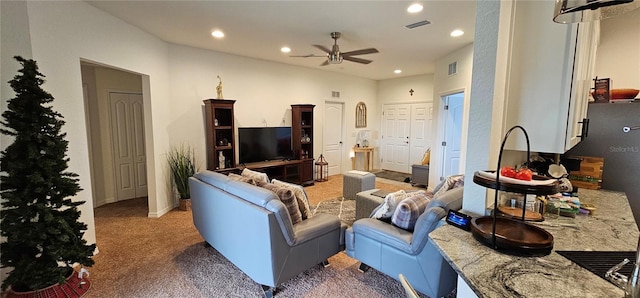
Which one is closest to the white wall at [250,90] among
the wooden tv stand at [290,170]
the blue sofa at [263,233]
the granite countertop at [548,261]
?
the wooden tv stand at [290,170]

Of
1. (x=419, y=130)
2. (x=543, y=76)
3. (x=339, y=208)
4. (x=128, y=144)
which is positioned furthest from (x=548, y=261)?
(x=419, y=130)

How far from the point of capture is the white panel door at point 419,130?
6.93 m

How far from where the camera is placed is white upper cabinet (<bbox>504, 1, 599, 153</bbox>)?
1.35m

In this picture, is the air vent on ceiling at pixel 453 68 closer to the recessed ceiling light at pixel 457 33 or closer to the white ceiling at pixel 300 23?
the white ceiling at pixel 300 23

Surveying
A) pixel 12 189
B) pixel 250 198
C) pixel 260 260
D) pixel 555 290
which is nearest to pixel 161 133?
pixel 12 189

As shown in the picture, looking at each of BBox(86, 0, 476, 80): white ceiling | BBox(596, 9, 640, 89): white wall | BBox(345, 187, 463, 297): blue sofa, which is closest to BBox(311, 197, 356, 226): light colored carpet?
BBox(345, 187, 463, 297): blue sofa

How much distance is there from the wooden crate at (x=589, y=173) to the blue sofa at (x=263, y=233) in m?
2.08

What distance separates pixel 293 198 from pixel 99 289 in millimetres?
1798

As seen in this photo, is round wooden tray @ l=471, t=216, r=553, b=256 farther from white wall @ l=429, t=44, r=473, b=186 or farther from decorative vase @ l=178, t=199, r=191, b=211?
decorative vase @ l=178, t=199, r=191, b=211

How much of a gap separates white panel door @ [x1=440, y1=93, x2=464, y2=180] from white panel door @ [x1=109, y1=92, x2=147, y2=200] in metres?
5.61

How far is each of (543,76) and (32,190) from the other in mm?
3245

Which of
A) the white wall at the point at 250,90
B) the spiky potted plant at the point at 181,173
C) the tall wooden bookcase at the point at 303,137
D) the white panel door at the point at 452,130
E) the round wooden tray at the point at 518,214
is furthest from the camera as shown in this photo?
the tall wooden bookcase at the point at 303,137

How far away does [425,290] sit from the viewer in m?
2.02

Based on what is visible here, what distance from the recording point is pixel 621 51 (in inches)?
102
